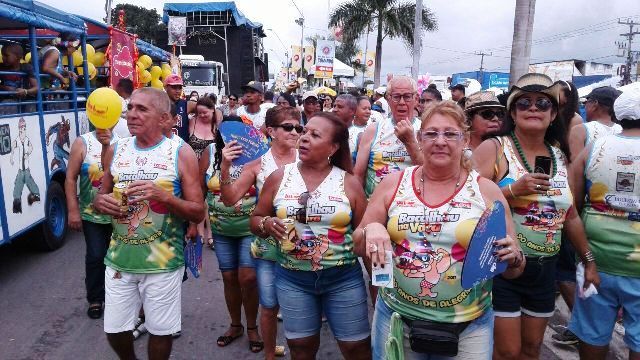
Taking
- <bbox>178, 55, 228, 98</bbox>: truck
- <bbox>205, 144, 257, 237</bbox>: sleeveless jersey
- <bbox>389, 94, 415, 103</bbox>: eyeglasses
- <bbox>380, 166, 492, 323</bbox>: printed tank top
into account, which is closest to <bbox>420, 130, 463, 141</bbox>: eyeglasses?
<bbox>380, 166, 492, 323</bbox>: printed tank top

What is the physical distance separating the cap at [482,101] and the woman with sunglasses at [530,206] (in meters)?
0.90

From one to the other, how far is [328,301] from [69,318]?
9.76 feet

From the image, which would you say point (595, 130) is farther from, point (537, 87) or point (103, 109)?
point (103, 109)

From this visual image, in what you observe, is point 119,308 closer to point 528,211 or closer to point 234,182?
point 234,182

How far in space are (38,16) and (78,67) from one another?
2.02 metres

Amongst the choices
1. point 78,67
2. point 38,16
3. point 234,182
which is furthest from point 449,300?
point 78,67

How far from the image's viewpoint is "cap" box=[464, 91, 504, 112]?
393cm

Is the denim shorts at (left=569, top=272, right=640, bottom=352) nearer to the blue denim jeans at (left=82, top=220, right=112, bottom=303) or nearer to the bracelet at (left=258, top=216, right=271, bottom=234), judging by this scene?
the bracelet at (left=258, top=216, right=271, bottom=234)

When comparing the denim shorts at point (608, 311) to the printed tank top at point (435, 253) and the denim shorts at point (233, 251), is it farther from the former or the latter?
the denim shorts at point (233, 251)

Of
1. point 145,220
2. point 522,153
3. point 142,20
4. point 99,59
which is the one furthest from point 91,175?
point 142,20

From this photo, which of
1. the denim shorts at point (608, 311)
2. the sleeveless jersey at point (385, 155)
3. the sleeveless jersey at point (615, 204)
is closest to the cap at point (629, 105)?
the sleeveless jersey at point (615, 204)

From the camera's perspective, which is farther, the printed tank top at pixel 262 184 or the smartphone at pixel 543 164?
the printed tank top at pixel 262 184

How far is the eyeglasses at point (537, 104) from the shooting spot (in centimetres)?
292

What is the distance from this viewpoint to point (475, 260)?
2.12 m
